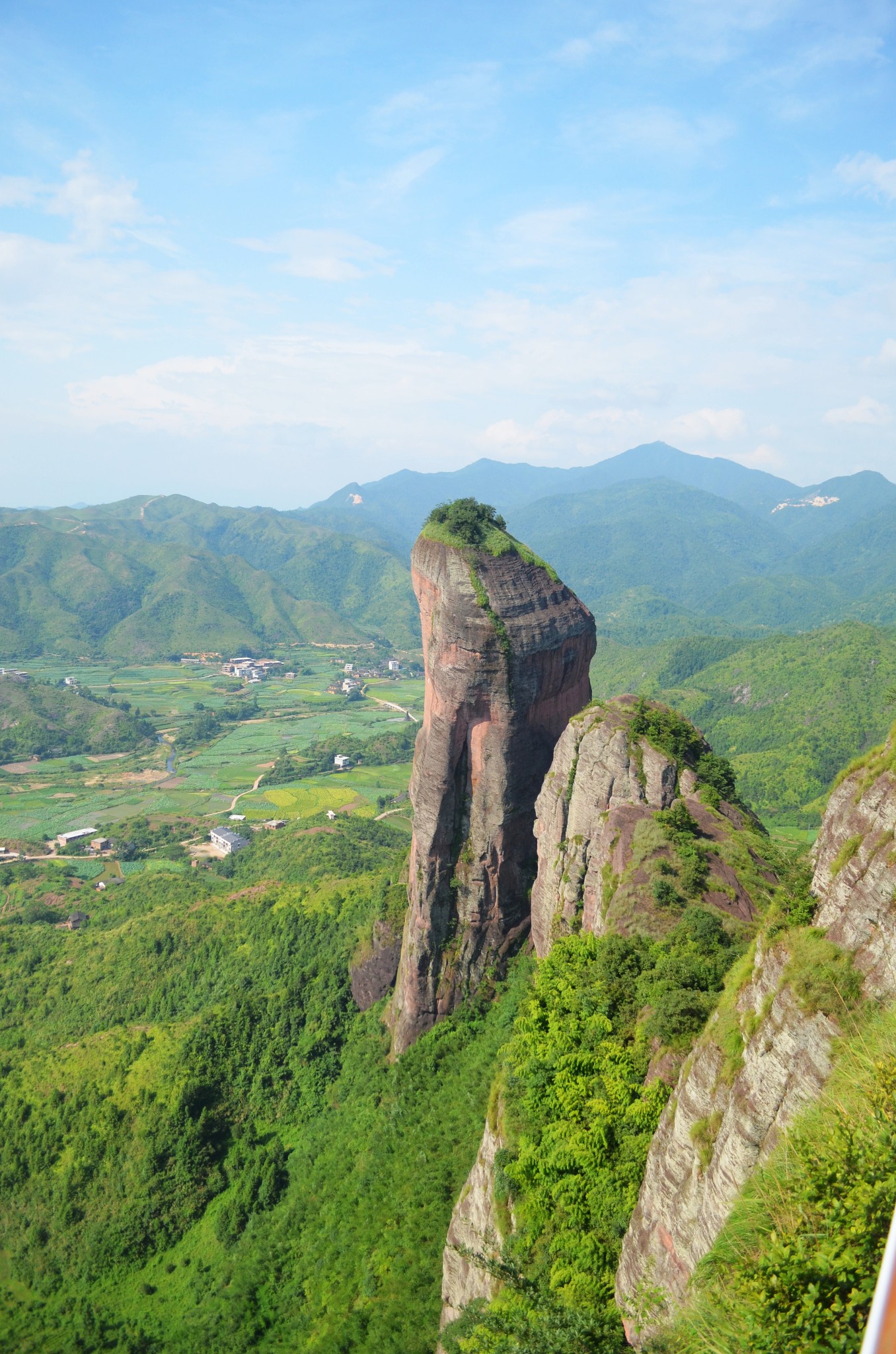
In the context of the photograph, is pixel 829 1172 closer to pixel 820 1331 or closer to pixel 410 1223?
pixel 820 1331

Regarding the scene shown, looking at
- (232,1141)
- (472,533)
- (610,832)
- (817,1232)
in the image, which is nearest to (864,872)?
(817,1232)

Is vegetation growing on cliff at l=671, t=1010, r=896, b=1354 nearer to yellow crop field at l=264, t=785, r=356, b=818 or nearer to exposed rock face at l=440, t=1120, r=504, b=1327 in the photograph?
exposed rock face at l=440, t=1120, r=504, b=1327

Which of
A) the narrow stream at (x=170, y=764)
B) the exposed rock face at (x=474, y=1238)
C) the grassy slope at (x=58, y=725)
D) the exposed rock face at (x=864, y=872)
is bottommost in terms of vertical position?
the narrow stream at (x=170, y=764)

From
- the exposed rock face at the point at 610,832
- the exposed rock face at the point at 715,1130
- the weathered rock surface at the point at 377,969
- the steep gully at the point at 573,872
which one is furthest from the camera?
the weathered rock surface at the point at 377,969

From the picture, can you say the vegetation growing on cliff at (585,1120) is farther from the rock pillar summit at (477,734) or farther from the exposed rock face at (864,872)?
the rock pillar summit at (477,734)

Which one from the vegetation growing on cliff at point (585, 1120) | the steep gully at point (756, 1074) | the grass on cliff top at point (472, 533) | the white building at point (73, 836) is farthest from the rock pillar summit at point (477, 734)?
the white building at point (73, 836)

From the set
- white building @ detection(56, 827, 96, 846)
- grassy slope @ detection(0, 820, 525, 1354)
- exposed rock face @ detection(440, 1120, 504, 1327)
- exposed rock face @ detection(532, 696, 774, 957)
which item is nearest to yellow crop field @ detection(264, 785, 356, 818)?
white building @ detection(56, 827, 96, 846)
